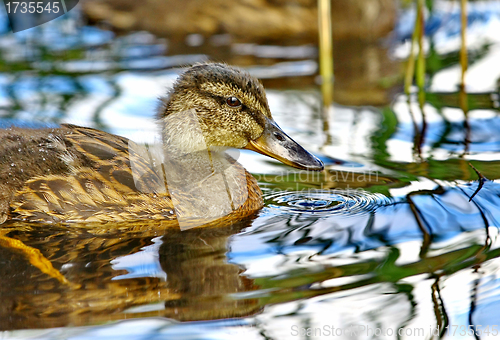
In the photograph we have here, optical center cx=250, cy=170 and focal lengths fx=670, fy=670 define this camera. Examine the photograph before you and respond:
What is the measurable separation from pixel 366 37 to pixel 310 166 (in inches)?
231

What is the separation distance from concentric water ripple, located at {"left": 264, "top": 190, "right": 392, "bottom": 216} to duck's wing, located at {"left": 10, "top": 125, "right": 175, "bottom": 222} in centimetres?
93

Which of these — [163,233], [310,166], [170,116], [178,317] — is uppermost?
[170,116]

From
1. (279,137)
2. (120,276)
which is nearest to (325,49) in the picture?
(279,137)

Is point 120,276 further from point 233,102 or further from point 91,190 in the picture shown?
point 233,102

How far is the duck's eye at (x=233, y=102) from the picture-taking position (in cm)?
531

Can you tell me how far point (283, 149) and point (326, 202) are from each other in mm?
552

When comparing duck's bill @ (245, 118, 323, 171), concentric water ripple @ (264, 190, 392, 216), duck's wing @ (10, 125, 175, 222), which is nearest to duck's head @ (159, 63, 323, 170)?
duck's bill @ (245, 118, 323, 171)

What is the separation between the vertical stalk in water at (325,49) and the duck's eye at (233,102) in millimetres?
2430

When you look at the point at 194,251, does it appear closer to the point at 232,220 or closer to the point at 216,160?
the point at 232,220

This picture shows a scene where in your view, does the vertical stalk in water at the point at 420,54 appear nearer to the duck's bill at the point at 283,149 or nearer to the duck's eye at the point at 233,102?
the duck's bill at the point at 283,149

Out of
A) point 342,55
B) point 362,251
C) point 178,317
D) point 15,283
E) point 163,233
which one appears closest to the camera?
point 178,317

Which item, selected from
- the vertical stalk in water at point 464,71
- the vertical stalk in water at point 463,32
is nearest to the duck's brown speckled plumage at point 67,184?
the vertical stalk in water at point 464,71

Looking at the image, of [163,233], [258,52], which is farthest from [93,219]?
[258,52]

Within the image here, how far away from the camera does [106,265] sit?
14.3 feet
